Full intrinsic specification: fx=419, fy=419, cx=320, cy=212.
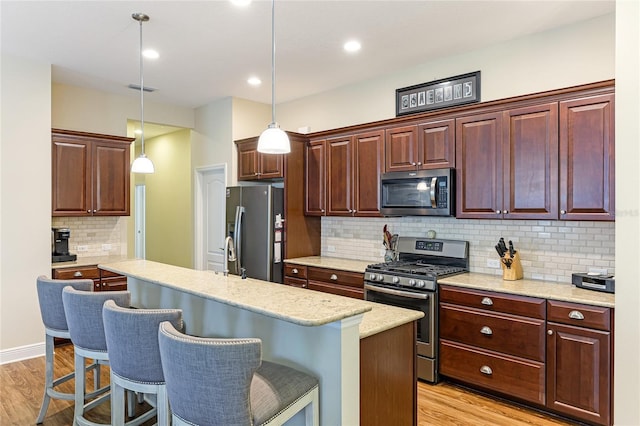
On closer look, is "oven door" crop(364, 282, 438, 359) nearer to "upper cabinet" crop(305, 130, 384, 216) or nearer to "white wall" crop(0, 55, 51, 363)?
"upper cabinet" crop(305, 130, 384, 216)

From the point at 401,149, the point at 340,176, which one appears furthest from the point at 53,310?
the point at 401,149

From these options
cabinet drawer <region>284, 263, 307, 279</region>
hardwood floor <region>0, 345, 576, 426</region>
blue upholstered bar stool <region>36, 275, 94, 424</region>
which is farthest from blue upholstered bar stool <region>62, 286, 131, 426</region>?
cabinet drawer <region>284, 263, 307, 279</region>

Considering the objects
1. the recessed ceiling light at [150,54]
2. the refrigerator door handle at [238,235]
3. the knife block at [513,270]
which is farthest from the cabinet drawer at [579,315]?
the recessed ceiling light at [150,54]

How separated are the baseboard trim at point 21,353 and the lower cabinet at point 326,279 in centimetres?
261

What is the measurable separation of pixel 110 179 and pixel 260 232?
193 cm

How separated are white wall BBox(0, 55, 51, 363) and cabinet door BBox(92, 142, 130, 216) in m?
0.61

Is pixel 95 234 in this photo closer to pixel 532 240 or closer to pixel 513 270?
pixel 513 270

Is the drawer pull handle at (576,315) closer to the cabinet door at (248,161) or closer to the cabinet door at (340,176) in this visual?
the cabinet door at (340,176)

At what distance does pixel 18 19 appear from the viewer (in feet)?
11.0

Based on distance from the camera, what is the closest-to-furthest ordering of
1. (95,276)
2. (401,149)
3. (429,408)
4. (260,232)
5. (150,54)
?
(429,408), (150,54), (401,149), (95,276), (260,232)

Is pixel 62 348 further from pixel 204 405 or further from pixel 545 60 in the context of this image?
pixel 545 60

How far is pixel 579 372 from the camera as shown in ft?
9.33

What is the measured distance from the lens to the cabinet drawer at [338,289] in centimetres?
421

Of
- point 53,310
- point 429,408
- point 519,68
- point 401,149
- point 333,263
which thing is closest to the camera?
point 53,310
